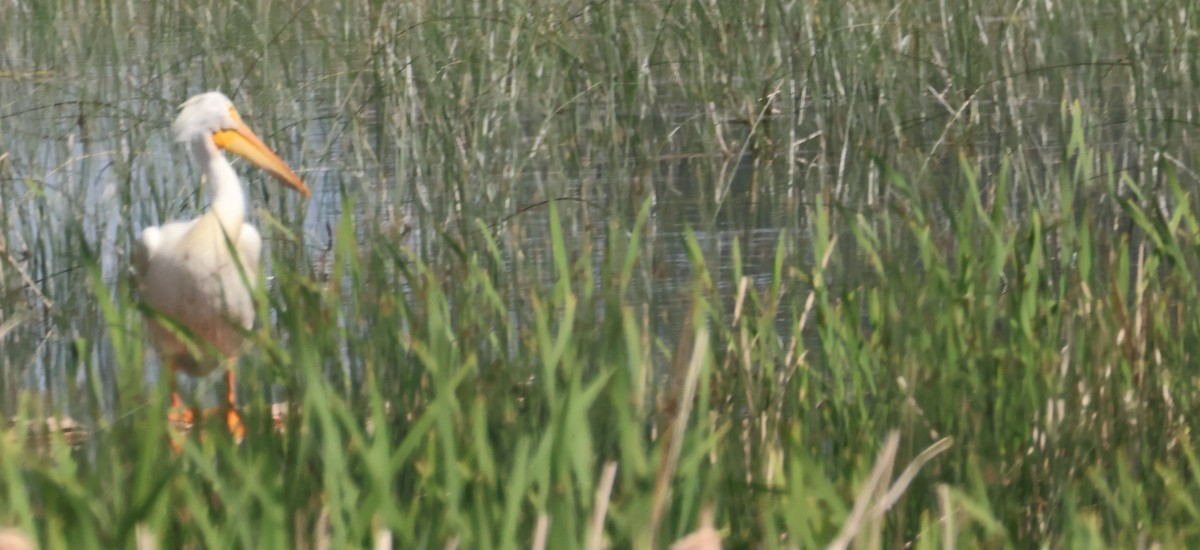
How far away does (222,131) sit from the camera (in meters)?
4.15

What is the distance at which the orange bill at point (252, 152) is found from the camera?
4145mm

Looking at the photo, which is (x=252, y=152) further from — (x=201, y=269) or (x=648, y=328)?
(x=648, y=328)

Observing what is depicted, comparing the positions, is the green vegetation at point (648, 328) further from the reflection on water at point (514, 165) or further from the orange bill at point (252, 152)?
the orange bill at point (252, 152)

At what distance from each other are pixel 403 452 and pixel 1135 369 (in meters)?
1.25

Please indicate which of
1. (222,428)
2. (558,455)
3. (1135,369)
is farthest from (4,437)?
(1135,369)

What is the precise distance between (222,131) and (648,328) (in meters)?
2.06

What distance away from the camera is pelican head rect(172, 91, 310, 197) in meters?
4.10

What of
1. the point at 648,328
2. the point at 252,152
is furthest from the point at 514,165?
the point at 648,328

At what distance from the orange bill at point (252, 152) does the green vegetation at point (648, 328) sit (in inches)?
8.7

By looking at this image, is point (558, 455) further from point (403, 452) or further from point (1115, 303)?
point (1115, 303)

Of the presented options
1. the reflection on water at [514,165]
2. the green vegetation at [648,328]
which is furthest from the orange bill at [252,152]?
the green vegetation at [648,328]

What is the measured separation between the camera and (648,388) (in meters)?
2.42

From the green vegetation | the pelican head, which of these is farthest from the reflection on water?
the pelican head

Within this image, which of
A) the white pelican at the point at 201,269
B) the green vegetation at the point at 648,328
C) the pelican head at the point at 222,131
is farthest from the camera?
the pelican head at the point at 222,131
